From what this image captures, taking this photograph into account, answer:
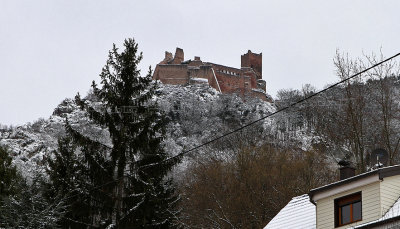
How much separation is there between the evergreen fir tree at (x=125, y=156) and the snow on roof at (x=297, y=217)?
185 inches

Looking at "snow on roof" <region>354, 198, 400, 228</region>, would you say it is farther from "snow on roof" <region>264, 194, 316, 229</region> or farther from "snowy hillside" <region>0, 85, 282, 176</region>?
"snowy hillside" <region>0, 85, 282, 176</region>

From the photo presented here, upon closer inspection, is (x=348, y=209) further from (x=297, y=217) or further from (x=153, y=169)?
(x=153, y=169)

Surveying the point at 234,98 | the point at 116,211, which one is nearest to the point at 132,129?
the point at 116,211

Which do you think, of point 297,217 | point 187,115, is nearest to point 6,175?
point 297,217

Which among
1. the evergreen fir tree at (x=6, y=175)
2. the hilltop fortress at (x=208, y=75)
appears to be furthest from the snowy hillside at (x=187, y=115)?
the evergreen fir tree at (x=6, y=175)

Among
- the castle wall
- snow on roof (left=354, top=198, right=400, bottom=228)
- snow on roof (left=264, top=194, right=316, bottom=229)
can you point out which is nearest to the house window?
snow on roof (left=354, top=198, right=400, bottom=228)

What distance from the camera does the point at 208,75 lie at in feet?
468

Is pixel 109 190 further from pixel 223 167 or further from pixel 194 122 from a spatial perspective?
pixel 194 122

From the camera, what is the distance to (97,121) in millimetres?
21938

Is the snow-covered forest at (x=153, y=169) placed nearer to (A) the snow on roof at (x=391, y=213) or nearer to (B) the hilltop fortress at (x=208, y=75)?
(A) the snow on roof at (x=391, y=213)

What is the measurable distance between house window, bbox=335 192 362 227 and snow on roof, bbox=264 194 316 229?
0.88m

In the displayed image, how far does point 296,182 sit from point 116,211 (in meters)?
19.6

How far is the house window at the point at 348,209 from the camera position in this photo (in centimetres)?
1562

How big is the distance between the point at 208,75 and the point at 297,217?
125363 millimetres
